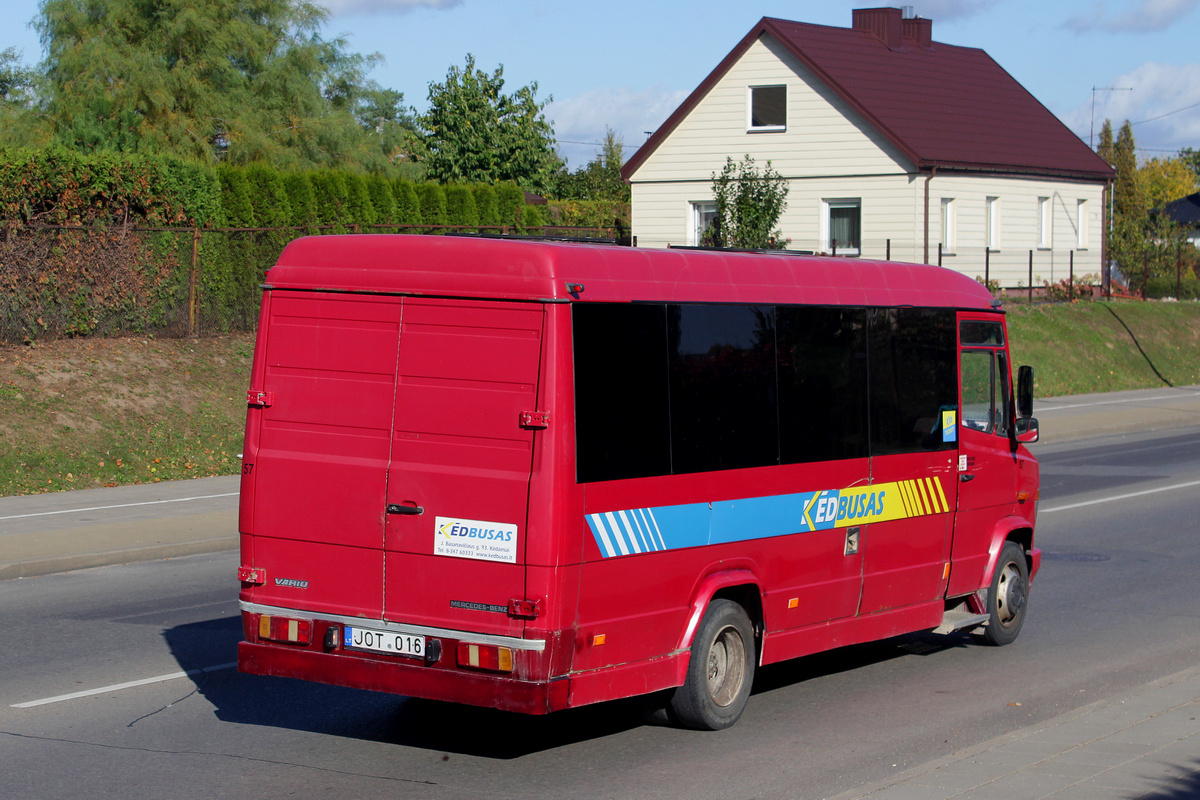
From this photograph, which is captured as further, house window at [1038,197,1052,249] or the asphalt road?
house window at [1038,197,1052,249]

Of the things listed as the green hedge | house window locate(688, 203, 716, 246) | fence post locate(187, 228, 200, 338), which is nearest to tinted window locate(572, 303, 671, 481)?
the green hedge

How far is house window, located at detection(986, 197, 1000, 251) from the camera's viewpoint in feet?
130

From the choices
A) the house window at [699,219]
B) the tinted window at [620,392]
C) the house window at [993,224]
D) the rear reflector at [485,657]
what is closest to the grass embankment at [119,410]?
the rear reflector at [485,657]

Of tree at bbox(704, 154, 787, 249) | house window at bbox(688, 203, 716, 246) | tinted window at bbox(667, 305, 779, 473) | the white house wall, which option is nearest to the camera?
tinted window at bbox(667, 305, 779, 473)

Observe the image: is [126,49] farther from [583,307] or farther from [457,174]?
[583,307]

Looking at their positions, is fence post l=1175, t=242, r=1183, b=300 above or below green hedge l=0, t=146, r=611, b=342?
above

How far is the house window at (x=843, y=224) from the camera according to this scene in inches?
1502

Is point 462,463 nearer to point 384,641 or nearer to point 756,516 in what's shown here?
point 384,641

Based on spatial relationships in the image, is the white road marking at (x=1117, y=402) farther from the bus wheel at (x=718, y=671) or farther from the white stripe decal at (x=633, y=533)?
the white stripe decal at (x=633, y=533)

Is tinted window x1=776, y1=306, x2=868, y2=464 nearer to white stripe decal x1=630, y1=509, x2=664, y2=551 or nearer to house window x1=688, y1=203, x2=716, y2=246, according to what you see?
white stripe decal x1=630, y1=509, x2=664, y2=551

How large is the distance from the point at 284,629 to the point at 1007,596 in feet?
17.0

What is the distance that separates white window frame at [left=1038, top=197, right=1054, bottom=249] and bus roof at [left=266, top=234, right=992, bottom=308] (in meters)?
36.6

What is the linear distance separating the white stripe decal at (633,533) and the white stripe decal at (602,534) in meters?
0.12

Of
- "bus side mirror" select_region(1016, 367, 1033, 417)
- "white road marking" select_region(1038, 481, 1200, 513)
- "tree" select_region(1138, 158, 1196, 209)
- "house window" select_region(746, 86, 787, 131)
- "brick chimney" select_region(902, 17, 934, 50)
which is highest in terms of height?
"tree" select_region(1138, 158, 1196, 209)
